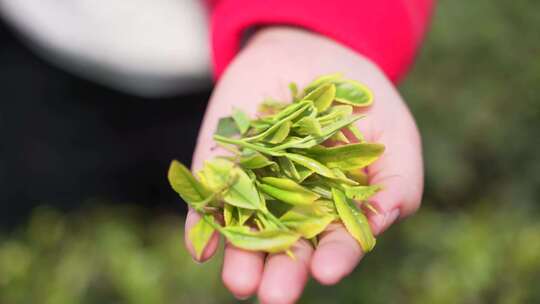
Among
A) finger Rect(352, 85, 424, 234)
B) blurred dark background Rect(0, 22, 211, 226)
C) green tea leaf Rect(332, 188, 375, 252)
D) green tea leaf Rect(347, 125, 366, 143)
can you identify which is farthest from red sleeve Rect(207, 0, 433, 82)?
blurred dark background Rect(0, 22, 211, 226)

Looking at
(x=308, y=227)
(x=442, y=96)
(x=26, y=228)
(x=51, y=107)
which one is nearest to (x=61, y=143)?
(x=51, y=107)

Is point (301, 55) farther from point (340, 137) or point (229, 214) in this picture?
point (229, 214)

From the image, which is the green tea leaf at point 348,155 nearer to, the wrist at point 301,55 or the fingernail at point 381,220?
the fingernail at point 381,220

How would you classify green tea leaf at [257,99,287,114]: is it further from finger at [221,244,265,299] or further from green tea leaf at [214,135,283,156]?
finger at [221,244,265,299]

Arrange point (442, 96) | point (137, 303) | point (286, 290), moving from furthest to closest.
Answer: point (442, 96) < point (137, 303) < point (286, 290)

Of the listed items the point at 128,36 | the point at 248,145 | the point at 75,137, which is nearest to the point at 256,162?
the point at 248,145

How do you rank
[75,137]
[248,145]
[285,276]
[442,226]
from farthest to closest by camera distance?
1. [75,137]
2. [442,226]
3. [248,145]
4. [285,276]

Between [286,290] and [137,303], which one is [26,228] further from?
[286,290]
